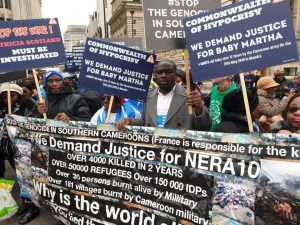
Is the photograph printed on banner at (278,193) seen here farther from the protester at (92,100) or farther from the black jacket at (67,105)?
the protester at (92,100)

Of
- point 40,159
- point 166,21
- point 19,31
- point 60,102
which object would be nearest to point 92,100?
point 60,102

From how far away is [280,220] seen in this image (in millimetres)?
2275

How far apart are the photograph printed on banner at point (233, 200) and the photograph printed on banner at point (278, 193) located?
6 cm

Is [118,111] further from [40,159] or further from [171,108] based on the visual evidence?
[40,159]

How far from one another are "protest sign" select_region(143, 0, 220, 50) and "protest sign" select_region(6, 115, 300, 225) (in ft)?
3.22

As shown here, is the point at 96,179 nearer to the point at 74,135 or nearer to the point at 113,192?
the point at 113,192

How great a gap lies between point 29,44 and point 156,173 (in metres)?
2.29

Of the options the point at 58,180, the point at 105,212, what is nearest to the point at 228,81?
the point at 105,212

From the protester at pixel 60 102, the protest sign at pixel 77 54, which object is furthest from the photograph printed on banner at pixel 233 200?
the protest sign at pixel 77 54

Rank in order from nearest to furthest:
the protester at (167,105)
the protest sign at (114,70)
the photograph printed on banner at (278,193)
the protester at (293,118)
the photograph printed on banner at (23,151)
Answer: the photograph printed on banner at (278,193) → the protester at (293,118) → the protester at (167,105) → the protest sign at (114,70) → the photograph printed on banner at (23,151)

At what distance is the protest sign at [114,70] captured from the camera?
349 centimetres

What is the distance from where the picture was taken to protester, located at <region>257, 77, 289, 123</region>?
184 inches

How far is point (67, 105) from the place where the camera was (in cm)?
399

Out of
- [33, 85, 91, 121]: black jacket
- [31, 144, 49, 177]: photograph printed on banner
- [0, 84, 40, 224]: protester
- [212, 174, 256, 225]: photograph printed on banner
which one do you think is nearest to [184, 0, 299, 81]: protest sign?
[212, 174, 256, 225]: photograph printed on banner
